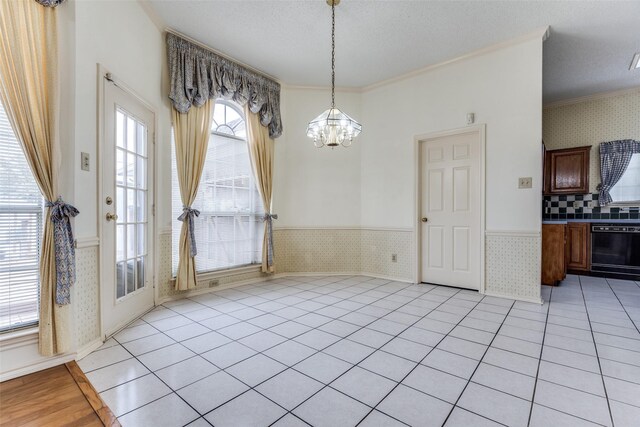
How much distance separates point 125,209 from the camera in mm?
2684

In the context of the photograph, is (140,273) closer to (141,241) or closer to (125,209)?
(141,241)

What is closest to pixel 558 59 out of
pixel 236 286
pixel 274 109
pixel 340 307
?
pixel 274 109

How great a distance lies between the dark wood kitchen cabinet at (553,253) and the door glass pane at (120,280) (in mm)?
5213

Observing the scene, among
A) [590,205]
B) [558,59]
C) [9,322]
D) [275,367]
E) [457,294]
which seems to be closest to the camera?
[9,322]

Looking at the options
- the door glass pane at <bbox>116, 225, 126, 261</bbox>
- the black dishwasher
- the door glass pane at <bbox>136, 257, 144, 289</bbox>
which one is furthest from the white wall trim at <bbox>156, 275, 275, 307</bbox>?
the black dishwasher

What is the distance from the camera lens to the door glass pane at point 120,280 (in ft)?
8.43

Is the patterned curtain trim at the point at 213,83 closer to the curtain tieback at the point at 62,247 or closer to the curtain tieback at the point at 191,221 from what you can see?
the curtain tieback at the point at 191,221

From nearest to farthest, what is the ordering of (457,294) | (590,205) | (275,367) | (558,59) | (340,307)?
(275,367)
(340,307)
(457,294)
(558,59)
(590,205)

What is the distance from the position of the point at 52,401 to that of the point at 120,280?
1.13m

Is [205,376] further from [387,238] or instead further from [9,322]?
[387,238]

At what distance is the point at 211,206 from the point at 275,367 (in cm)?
247

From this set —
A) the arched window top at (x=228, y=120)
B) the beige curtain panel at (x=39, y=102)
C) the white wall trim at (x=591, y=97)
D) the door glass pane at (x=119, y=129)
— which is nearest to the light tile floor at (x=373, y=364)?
the beige curtain panel at (x=39, y=102)

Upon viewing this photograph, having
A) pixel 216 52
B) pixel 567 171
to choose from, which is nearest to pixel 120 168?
pixel 216 52

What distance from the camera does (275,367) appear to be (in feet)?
6.47
